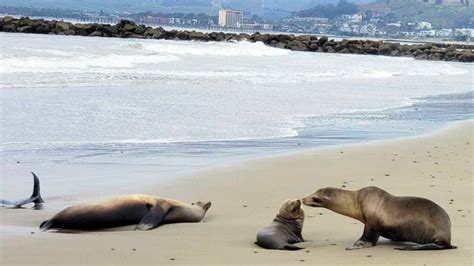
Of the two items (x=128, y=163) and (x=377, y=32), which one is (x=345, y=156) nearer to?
(x=128, y=163)

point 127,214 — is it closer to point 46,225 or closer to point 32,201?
point 46,225

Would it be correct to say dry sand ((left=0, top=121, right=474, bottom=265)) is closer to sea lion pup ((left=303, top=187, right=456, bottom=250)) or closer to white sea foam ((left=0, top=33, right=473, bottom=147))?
sea lion pup ((left=303, top=187, right=456, bottom=250))

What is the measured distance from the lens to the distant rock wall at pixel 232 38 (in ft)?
169

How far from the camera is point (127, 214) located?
7008 mm

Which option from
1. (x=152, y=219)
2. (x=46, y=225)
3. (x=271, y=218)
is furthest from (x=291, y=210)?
(x=46, y=225)

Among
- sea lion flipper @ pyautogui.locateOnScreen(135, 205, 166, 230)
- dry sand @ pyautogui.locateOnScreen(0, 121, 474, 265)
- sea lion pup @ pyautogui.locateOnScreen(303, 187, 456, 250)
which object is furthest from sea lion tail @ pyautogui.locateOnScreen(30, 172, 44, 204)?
sea lion pup @ pyautogui.locateOnScreen(303, 187, 456, 250)

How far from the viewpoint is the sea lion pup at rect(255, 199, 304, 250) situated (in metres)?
6.05

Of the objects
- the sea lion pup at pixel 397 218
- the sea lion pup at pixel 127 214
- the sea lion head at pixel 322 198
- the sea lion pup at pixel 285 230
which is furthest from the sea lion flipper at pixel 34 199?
the sea lion pup at pixel 397 218

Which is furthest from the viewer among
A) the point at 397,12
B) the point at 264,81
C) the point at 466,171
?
the point at 397,12

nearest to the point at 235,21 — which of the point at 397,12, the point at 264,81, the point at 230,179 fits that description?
the point at 397,12

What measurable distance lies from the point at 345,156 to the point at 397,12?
15373cm

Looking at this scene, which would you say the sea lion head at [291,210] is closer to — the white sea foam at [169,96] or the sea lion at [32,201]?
the sea lion at [32,201]

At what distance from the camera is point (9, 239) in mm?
6055

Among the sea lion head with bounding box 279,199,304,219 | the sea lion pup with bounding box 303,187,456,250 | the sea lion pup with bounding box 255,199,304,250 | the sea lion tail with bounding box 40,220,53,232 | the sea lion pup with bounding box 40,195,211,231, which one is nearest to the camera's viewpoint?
the sea lion pup with bounding box 303,187,456,250
